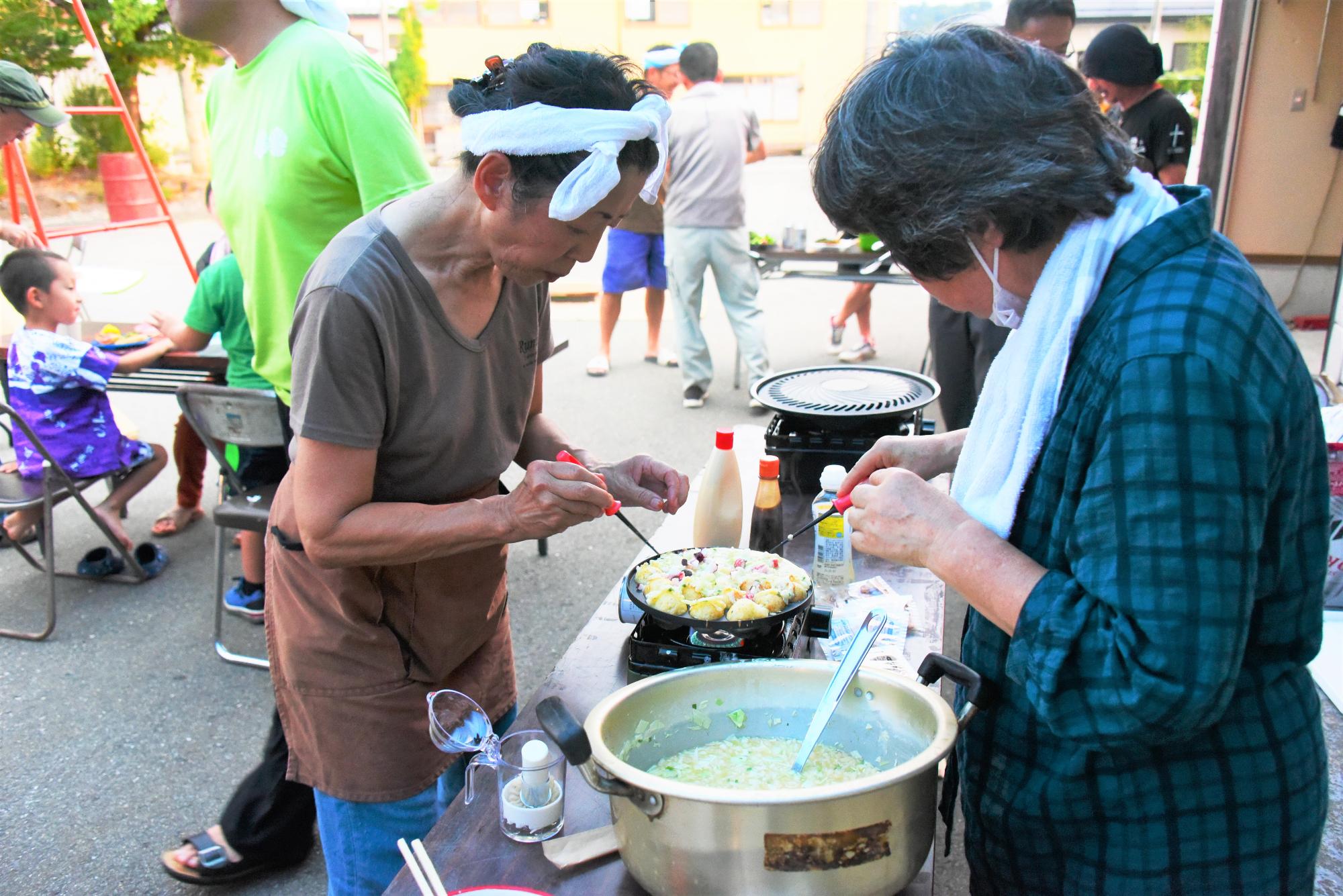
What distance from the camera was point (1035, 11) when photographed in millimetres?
4777

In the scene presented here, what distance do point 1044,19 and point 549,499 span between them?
4319 mm

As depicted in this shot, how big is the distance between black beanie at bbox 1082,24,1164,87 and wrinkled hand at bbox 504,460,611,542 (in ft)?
16.1

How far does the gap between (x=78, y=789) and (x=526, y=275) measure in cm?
266

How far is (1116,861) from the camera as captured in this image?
122 cm

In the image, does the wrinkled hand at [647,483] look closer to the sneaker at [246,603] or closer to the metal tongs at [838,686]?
the metal tongs at [838,686]

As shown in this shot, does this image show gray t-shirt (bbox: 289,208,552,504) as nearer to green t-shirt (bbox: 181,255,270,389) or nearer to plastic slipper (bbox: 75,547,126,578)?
green t-shirt (bbox: 181,255,270,389)

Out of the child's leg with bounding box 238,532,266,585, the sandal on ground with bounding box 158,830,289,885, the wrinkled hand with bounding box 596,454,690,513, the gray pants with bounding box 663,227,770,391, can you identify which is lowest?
the sandal on ground with bounding box 158,830,289,885

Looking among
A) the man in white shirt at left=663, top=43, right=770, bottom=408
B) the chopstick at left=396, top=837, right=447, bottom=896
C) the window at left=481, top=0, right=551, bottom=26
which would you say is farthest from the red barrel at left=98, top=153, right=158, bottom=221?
the window at left=481, top=0, right=551, bottom=26

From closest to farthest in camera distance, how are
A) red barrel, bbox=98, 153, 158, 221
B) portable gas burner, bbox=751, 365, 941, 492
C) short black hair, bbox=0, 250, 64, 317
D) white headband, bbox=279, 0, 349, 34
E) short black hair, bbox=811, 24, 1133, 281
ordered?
short black hair, bbox=811, 24, 1133, 281
white headband, bbox=279, 0, 349, 34
portable gas burner, bbox=751, 365, 941, 492
short black hair, bbox=0, 250, 64, 317
red barrel, bbox=98, 153, 158, 221

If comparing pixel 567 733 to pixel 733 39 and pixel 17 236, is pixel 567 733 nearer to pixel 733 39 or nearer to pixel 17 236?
pixel 17 236

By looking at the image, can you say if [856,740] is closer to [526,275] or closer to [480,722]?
[480,722]

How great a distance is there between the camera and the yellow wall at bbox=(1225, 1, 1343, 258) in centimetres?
792

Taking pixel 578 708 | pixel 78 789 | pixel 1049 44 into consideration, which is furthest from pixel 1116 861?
pixel 1049 44

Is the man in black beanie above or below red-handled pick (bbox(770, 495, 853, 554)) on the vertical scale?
above
